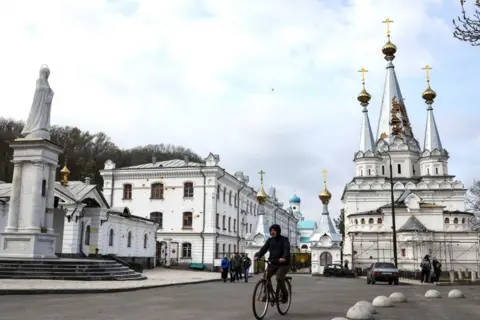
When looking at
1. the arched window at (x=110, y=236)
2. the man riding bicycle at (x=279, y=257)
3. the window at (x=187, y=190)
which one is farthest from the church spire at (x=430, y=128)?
the man riding bicycle at (x=279, y=257)

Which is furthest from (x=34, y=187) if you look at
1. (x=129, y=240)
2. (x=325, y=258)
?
(x=325, y=258)

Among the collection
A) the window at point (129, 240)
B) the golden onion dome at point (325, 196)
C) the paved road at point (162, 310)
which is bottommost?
the paved road at point (162, 310)

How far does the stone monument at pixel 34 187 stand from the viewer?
21750mm

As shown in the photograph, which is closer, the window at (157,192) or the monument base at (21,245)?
the monument base at (21,245)

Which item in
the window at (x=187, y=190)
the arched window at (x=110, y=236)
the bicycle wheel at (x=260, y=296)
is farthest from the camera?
the window at (x=187, y=190)

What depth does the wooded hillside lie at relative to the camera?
6706 cm

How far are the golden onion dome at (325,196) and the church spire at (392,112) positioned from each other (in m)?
14.7

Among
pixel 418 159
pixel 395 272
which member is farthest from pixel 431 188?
pixel 395 272

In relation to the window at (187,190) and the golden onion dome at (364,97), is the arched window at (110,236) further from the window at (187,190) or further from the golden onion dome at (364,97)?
the golden onion dome at (364,97)

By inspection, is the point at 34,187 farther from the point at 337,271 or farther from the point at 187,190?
the point at 187,190

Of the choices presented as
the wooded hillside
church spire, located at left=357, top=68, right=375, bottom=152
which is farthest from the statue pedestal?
church spire, located at left=357, top=68, right=375, bottom=152

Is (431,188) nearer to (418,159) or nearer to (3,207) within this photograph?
(418,159)

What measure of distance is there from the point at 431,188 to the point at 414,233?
1400 cm

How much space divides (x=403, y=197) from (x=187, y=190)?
22910 millimetres
